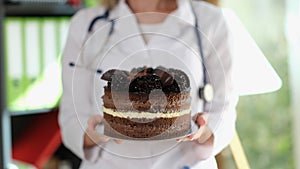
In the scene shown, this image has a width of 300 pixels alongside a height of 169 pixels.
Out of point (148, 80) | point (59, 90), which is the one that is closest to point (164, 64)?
point (148, 80)

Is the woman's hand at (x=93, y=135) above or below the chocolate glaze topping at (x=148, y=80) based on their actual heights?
below

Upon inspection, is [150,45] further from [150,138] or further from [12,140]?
[12,140]

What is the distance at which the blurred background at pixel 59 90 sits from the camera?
0.60 metres

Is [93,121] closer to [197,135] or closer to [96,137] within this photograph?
[96,137]

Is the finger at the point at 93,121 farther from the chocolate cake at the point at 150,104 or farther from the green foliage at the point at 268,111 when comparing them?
the green foliage at the point at 268,111

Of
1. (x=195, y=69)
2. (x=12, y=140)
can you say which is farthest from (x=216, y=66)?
(x=12, y=140)

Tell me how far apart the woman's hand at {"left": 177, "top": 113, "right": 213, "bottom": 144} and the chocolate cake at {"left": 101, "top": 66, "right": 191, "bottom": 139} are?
0.01m

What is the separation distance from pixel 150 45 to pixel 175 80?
65 mm

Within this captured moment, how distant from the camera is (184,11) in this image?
0.60 meters

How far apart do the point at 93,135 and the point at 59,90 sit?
0.13 meters

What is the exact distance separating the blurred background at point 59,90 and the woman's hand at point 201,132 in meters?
0.03

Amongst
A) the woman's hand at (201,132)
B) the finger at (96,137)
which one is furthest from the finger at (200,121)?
the finger at (96,137)

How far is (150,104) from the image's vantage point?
550mm

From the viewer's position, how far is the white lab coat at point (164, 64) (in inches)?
23.0
